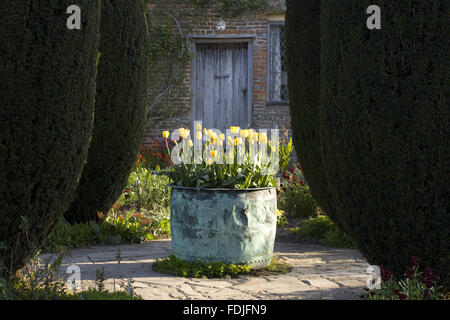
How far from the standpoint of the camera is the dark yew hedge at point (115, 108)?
634 cm

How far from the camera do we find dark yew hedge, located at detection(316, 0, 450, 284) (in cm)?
370

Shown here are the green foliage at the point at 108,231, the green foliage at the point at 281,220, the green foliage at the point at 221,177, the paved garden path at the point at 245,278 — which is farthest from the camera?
the green foliage at the point at 281,220

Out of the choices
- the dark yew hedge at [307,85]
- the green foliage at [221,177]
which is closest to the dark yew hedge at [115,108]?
the green foliage at [221,177]

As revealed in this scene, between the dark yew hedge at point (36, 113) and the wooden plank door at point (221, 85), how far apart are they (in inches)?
339

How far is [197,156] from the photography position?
542 centimetres

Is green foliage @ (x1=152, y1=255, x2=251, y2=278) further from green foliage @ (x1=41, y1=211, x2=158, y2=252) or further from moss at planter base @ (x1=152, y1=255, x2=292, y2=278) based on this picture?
green foliage @ (x1=41, y1=211, x2=158, y2=252)

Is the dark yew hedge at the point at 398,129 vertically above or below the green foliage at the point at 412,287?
above

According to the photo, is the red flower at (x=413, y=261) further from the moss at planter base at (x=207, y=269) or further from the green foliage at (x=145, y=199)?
the green foliage at (x=145, y=199)

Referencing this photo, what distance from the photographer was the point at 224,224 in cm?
493

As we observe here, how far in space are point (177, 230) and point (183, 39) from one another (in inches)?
319

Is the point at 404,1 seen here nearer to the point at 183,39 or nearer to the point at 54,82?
the point at 54,82

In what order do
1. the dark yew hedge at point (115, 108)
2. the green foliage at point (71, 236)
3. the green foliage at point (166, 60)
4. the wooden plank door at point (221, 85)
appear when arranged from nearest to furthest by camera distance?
1. the green foliage at point (71, 236)
2. the dark yew hedge at point (115, 108)
3. the green foliage at point (166, 60)
4. the wooden plank door at point (221, 85)

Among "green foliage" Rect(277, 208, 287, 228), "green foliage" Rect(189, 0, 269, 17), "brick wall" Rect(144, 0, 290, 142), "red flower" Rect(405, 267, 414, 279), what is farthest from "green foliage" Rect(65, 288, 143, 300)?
"green foliage" Rect(189, 0, 269, 17)

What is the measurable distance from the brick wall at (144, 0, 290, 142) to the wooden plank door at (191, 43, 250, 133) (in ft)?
0.93
